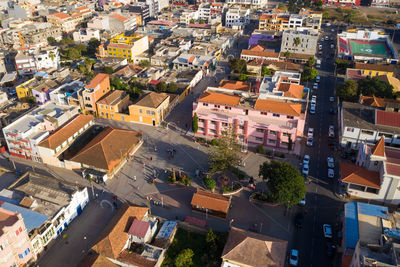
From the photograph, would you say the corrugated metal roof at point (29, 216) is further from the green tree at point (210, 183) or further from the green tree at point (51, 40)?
the green tree at point (51, 40)

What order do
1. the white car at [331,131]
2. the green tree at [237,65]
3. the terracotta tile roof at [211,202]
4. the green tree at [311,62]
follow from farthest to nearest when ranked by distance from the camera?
the green tree at [311,62], the green tree at [237,65], the white car at [331,131], the terracotta tile roof at [211,202]

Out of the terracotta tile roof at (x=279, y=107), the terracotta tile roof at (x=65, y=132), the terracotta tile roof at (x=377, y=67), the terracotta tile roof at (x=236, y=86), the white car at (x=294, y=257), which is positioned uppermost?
the terracotta tile roof at (x=279, y=107)

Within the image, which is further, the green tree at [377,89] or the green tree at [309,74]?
the green tree at [309,74]

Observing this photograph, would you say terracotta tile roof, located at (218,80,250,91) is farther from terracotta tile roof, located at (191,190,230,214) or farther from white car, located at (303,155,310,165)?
terracotta tile roof, located at (191,190,230,214)

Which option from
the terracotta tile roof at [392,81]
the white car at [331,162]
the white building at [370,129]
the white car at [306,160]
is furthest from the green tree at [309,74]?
the white car at [306,160]

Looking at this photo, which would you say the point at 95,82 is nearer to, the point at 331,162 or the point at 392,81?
the point at 331,162

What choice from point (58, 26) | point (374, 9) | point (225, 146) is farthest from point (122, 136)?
point (374, 9)

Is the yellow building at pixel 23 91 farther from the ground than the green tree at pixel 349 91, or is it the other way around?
the green tree at pixel 349 91
